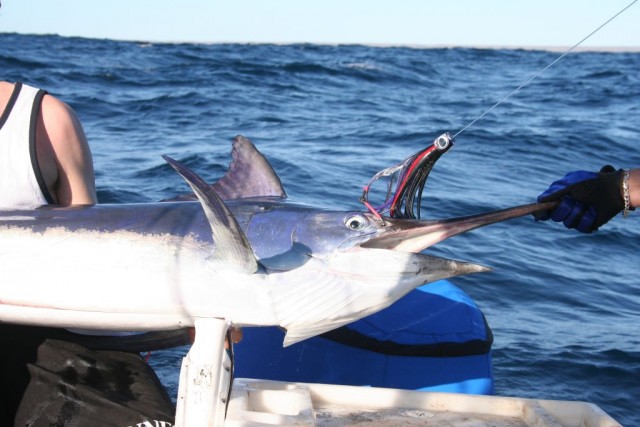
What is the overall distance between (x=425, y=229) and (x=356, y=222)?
0.76 feet

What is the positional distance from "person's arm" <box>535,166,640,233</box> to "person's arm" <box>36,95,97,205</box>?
1.57m

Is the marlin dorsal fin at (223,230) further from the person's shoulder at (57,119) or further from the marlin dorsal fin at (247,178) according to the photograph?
the person's shoulder at (57,119)

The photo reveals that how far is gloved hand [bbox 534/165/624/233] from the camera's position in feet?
8.86

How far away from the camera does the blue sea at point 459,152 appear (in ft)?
17.7

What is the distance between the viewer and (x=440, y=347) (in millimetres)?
3281

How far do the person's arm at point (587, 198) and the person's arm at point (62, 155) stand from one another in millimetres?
1570

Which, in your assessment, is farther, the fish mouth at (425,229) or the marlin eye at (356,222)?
the marlin eye at (356,222)

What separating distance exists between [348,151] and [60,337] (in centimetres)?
901

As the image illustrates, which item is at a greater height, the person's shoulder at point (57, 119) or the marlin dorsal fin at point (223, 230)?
the person's shoulder at point (57, 119)

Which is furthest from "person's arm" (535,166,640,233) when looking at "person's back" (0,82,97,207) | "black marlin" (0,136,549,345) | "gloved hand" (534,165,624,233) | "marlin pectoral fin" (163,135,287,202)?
"person's back" (0,82,97,207)

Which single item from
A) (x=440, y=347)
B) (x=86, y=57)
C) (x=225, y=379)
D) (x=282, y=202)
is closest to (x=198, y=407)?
(x=225, y=379)

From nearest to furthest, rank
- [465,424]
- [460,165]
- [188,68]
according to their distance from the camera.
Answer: [465,424] → [460,165] → [188,68]

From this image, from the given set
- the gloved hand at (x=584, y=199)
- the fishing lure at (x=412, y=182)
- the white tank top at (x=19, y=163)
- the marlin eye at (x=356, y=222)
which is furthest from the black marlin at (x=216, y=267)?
the gloved hand at (x=584, y=199)

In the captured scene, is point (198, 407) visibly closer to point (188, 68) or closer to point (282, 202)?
point (282, 202)
